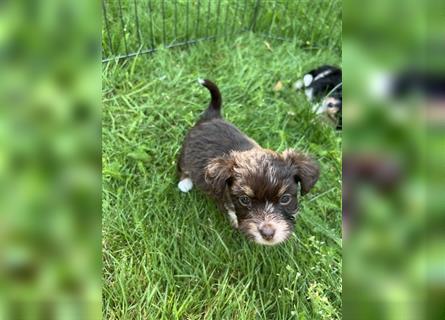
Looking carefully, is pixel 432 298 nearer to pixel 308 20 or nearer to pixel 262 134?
pixel 262 134

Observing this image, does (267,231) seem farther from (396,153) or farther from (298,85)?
(298,85)

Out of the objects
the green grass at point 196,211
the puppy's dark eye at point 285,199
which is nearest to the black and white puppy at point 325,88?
the green grass at point 196,211

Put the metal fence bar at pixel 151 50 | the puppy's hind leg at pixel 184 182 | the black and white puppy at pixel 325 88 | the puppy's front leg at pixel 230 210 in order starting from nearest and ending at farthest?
the puppy's front leg at pixel 230 210, the puppy's hind leg at pixel 184 182, the black and white puppy at pixel 325 88, the metal fence bar at pixel 151 50

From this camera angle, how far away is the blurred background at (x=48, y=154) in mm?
940

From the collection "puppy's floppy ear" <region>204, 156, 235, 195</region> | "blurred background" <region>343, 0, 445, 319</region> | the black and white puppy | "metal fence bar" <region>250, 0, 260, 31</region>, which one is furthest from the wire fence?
"blurred background" <region>343, 0, 445, 319</region>

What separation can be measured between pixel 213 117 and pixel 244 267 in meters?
1.17

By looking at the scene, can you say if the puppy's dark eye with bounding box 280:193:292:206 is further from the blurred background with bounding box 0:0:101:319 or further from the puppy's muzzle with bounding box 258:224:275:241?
the blurred background with bounding box 0:0:101:319

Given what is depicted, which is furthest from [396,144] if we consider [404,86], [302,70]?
[302,70]

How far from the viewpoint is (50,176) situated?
98cm

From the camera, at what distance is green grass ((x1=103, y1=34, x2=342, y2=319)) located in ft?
9.84

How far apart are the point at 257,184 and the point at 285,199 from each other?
0.66ft

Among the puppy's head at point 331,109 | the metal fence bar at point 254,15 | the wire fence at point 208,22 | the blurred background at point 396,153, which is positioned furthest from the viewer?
the metal fence bar at point 254,15

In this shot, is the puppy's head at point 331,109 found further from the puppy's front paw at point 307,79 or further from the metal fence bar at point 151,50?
the metal fence bar at point 151,50

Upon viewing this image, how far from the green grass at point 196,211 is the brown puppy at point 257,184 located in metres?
0.33
